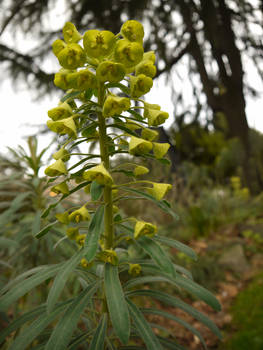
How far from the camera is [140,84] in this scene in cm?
83

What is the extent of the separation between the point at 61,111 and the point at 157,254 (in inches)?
20.2

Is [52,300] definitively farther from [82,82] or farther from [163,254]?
[82,82]

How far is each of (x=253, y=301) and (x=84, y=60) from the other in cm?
236

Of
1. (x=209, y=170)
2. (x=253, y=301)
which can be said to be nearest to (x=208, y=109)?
(x=209, y=170)

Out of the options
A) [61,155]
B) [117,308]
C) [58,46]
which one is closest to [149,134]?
[61,155]

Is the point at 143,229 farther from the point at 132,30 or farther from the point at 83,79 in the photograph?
the point at 132,30

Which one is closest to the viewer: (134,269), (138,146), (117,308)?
(117,308)

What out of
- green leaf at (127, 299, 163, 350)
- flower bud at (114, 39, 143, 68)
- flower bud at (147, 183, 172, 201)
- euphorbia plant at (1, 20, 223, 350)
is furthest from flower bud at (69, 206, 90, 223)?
flower bud at (114, 39, 143, 68)

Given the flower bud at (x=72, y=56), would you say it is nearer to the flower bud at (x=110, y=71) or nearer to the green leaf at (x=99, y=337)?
the flower bud at (x=110, y=71)

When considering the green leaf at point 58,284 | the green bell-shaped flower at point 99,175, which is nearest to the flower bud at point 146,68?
the green bell-shaped flower at point 99,175

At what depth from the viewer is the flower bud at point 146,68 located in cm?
85

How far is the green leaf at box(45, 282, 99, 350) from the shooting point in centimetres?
73

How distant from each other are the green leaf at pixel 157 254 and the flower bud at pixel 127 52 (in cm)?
54

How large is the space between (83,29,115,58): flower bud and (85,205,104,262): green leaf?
49cm
